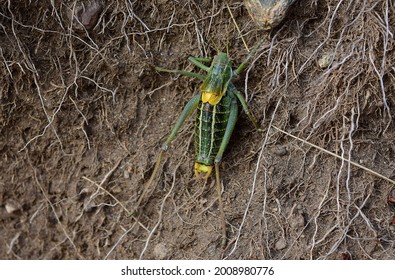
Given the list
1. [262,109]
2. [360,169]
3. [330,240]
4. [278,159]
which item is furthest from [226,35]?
[330,240]

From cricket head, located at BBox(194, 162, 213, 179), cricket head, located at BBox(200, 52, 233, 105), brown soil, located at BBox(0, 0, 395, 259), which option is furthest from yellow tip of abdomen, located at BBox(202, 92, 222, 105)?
cricket head, located at BBox(194, 162, 213, 179)

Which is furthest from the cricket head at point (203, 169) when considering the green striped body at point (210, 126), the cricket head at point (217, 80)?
the cricket head at point (217, 80)

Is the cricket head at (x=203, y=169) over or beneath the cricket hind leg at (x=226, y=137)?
beneath

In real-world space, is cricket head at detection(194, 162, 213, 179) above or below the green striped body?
below

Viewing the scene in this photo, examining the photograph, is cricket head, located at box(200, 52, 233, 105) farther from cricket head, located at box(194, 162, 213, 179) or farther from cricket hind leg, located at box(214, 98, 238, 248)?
cricket head, located at box(194, 162, 213, 179)

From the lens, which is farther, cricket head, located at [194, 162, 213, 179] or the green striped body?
cricket head, located at [194, 162, 213, 179]

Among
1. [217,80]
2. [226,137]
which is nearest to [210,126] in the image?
[226,137]

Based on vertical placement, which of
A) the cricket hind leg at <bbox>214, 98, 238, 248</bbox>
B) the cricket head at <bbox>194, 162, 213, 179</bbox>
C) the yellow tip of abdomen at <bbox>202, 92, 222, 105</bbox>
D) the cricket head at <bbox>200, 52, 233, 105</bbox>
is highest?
the cricket head at <bbox>200, 52, 233, 105</bbox>

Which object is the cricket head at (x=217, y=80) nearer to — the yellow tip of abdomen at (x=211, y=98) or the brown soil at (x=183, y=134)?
the yellow tip of abdomen at (x=211, y=98)
